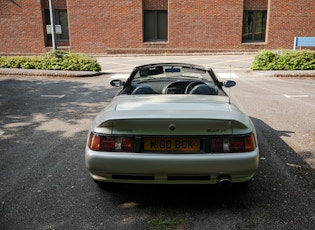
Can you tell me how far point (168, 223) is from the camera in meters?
3.11

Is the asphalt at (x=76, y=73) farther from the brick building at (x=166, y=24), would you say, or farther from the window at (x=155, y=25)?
the window at (x=155, y=25)

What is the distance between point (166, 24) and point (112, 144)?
2252 cm

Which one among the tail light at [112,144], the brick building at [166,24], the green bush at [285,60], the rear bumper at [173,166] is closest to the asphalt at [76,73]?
the green bush at [285,60]

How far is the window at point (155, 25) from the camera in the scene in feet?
79.9

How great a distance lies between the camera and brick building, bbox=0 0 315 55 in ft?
77.5

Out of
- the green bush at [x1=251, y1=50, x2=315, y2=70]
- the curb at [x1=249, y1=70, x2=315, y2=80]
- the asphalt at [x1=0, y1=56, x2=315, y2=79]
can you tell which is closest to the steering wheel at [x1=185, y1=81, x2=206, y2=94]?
the asphalt at [x1=0, y1=56, x2=315, y2=79]

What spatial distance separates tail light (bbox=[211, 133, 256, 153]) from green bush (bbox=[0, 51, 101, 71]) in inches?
479

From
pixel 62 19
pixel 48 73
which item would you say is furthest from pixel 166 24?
pixel 48 73

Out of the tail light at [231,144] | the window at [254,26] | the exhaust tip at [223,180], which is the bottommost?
the exhaust tip at [223,180]

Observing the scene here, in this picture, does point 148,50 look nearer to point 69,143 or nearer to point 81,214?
point 69,143

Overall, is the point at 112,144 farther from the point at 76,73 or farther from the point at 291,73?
the point at 291,73

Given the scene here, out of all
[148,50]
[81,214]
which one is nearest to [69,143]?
[81,214]

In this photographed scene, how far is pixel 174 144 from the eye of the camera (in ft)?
10.0

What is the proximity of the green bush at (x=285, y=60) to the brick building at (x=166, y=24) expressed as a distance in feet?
31.7
